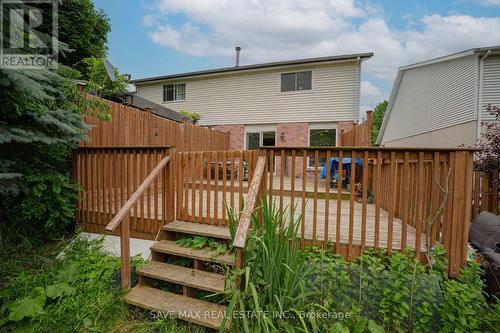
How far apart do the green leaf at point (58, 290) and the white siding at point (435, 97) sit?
37.8ft

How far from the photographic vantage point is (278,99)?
36.8 feet

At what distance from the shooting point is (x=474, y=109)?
829 centimetres

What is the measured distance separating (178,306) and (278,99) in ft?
33.1

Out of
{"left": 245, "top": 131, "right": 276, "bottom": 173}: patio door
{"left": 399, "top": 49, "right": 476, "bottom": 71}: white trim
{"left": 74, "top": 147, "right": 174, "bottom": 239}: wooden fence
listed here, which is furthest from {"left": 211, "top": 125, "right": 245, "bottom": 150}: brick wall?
{"left": 399, "top": 49, "right": 476, "bottom": 71}: white trim

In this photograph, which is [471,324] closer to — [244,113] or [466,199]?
[466,199]

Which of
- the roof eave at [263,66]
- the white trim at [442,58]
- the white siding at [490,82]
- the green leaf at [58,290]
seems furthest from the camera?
the roof eave at [263,66]

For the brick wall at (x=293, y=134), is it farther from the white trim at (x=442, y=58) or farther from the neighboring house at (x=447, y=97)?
the white trim at (x=442, y=58)

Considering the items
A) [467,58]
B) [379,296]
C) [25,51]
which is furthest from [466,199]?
[467,58]

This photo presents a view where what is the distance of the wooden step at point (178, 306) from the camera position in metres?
2.21

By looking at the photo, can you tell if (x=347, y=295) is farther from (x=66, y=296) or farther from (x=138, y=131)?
(x=138, y=131)

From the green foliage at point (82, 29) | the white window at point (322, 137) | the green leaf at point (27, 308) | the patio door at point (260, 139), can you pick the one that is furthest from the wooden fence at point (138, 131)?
the white window at point (322, 137)

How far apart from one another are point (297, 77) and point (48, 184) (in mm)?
9921

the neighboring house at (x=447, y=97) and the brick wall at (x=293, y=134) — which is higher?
the neighboring house at (x=447, y=97)

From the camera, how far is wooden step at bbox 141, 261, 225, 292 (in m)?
2.46
